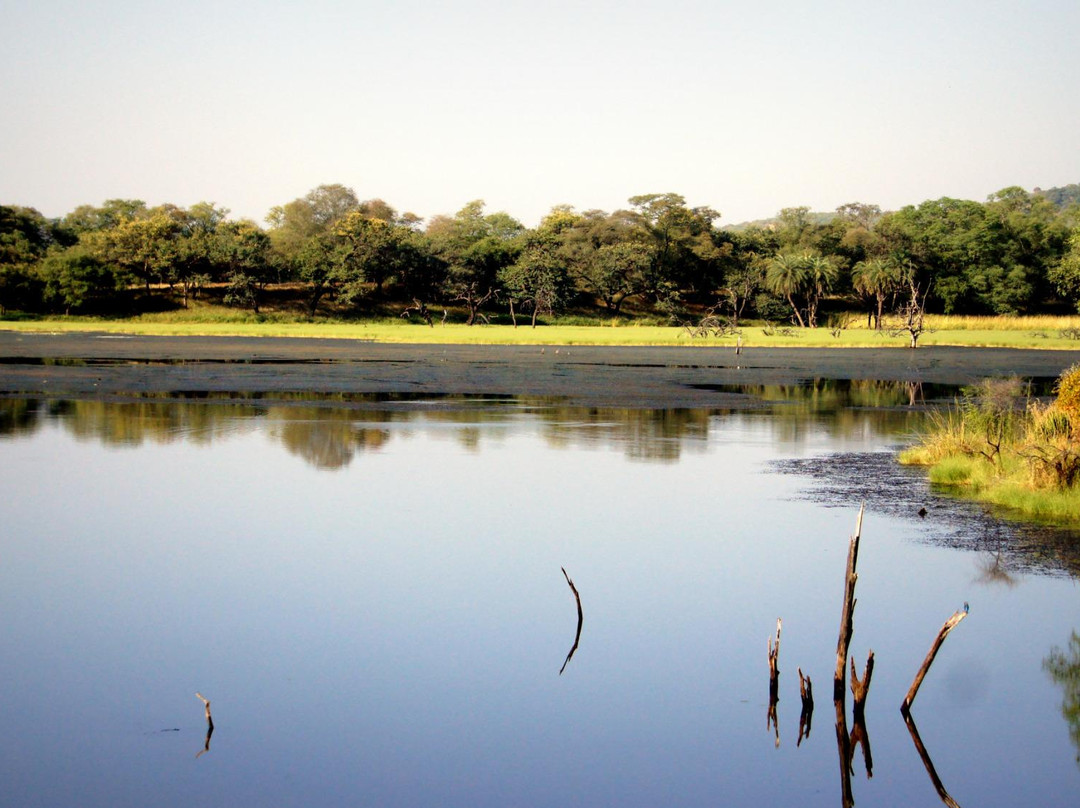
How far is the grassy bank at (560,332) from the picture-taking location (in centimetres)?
7519

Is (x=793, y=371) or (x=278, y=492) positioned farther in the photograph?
(x=793, y=371)

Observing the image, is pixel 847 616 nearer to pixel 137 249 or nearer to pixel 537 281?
pixel 537 281

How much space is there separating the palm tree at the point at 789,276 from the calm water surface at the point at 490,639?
88.5 meters

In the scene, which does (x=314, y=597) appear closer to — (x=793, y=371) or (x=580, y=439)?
(x=580, y=439)

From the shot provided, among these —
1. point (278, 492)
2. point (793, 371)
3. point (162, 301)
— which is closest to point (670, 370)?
point (793, 371)

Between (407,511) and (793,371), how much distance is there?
3525cm

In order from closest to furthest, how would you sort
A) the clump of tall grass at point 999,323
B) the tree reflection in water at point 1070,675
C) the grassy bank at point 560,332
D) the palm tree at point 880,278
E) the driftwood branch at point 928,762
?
the driftwood branch at point 928,762 < the tree reflection in water at point 1070,675 < the grassy bank at point 560,332 < the clump of tall grass at point 999,323 < the palm tree at point 880,278

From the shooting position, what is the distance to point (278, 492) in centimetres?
1784

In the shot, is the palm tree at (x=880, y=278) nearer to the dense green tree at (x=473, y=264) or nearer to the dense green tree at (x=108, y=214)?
the dense green tree at (x=473, y=264)

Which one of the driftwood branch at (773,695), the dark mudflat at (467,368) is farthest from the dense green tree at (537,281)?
the driftwood branch at (773,695)

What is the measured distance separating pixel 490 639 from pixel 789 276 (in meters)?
98.9

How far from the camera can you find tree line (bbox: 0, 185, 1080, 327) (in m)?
104

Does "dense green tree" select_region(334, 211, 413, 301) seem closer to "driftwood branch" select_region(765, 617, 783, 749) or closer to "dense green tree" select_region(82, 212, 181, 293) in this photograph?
"dense green tree" select_region(82, 212, 181, 293)

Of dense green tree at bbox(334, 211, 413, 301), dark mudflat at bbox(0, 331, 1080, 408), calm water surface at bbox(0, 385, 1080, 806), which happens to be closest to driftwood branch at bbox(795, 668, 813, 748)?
calm water surface at bbox(0, 385, 1080, 806)
